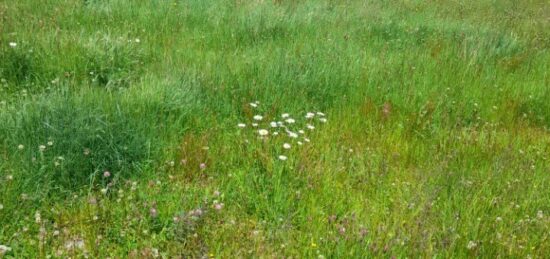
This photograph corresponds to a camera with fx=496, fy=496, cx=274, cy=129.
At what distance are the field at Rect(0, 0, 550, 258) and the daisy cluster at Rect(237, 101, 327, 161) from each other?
0.02m

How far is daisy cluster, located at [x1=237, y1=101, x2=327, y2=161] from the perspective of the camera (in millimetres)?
4013

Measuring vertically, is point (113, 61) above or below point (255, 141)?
above

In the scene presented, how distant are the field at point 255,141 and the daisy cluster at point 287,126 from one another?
23 millimetres

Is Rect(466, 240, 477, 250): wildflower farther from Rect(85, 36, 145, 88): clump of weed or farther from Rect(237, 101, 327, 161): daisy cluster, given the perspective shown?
Rect(85, 36, 145, 88): clump of weed

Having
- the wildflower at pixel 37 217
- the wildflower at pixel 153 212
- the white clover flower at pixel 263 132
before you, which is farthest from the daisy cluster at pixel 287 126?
the wildflower at pixel 37 217

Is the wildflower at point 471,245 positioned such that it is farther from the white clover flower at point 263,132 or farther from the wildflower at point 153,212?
the wildflower at point 153,212

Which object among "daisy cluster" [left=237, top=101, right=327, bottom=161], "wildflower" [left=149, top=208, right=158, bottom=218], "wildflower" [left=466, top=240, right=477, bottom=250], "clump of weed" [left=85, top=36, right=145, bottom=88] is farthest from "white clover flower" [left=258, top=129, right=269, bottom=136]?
"wildflower" [left=466, top=240, right=477, bottom=250]

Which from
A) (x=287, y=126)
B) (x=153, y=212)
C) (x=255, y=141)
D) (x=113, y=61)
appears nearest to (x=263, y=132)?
(x=255, y=141)

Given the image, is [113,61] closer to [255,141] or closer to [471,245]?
[255,141]

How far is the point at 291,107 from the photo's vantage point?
475 centimetres

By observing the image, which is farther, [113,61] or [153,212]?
[113,61]

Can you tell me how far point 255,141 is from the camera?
13.2 ft

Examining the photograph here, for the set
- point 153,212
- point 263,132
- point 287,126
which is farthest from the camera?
point 287,126

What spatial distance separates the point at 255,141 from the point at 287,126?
1.57 ft
